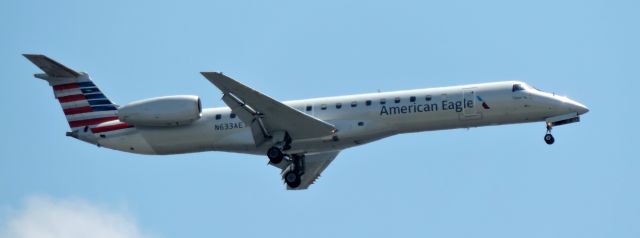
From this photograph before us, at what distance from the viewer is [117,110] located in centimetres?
3519

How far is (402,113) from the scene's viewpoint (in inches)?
1323

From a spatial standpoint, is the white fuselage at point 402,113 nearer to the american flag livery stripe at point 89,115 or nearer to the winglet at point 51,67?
the american flag livery stripe at point 89,115

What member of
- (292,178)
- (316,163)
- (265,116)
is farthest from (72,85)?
(316,163)

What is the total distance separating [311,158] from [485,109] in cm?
773

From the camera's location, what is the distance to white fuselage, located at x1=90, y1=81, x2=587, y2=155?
33.4 meters

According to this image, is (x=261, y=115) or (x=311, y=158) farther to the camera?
(x=311, y=158)

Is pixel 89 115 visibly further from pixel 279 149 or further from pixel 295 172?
pixel 295 172

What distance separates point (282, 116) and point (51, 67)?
8.36 meters

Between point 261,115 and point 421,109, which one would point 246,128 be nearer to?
point 261,115

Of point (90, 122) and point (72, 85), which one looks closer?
point (90, 122)

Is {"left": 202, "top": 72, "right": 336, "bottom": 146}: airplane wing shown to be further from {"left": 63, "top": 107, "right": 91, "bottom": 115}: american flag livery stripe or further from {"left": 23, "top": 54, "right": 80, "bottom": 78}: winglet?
{"left": 23, "top": 54, "right": 80, "bottom": 78}: winglet

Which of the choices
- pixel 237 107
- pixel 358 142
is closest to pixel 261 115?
pixel 237 107

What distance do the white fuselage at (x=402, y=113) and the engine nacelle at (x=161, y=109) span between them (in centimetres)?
88

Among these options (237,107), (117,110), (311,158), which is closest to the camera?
(237,107)
